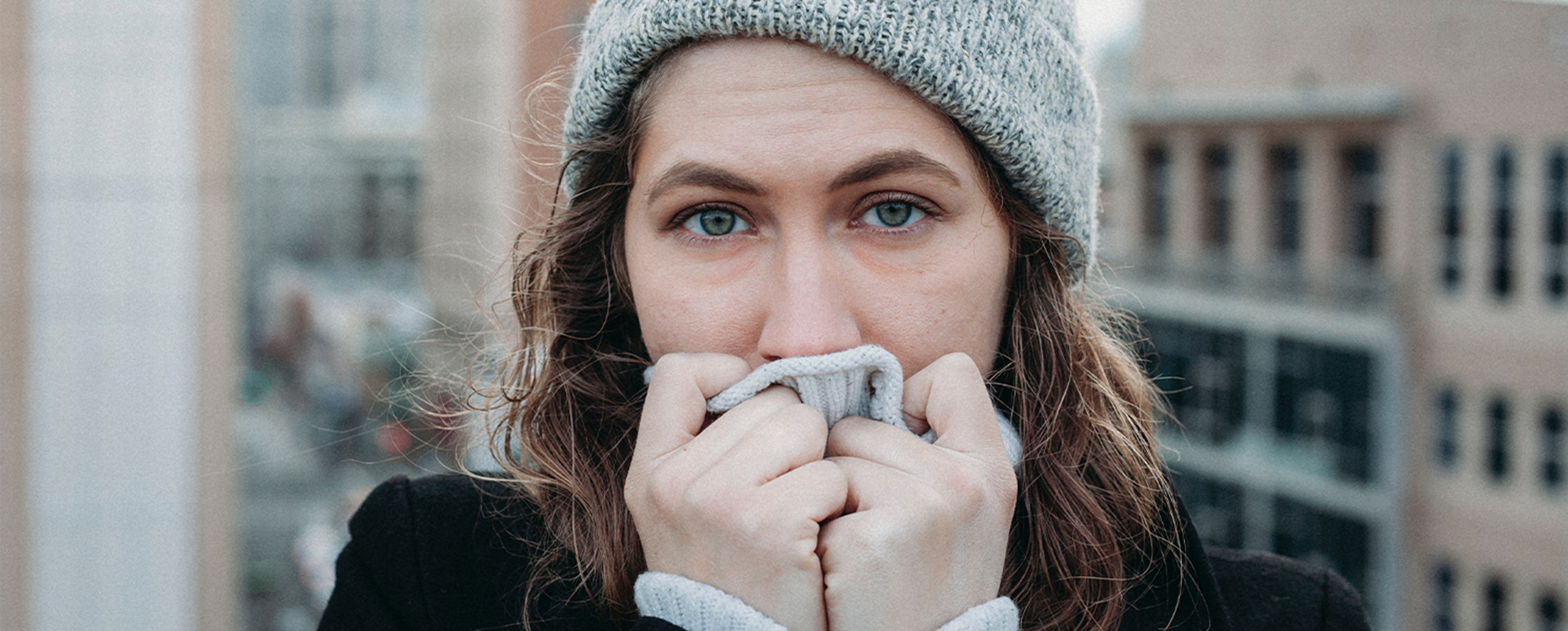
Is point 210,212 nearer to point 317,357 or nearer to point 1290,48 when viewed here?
point 1290,48

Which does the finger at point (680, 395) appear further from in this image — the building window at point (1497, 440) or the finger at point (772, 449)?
the building window at point (1497, 440)

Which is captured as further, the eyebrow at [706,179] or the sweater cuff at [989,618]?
the eyebrow at [706,179]

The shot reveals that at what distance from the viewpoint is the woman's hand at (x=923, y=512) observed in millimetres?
1133

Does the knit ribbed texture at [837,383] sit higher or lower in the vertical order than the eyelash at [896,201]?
lower

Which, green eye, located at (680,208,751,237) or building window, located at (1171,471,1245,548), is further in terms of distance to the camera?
building window, located at (1171,471,1245,548)

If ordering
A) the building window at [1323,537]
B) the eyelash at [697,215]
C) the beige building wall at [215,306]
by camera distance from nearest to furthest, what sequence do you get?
the eyelash at [697,215] < the beige building wall at [215,306] < the building window at [1323,537]

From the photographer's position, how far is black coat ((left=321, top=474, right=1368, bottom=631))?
1483 millimetres

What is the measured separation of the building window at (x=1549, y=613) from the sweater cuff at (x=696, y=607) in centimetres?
1771

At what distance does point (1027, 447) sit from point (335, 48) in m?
40.4

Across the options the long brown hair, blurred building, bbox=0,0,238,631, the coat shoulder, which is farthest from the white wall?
the coat shoulder

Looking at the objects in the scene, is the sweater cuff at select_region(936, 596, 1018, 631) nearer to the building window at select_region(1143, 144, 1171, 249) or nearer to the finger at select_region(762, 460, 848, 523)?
the finger at select_region(762, 460, 848, 523)

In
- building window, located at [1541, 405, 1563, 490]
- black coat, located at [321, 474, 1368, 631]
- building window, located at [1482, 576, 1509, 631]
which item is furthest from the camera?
building window, located at [1482, 576, 1509, 631]

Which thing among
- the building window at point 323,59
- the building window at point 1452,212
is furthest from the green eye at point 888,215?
the building window at point 323,59

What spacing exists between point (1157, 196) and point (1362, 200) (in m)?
4.88
